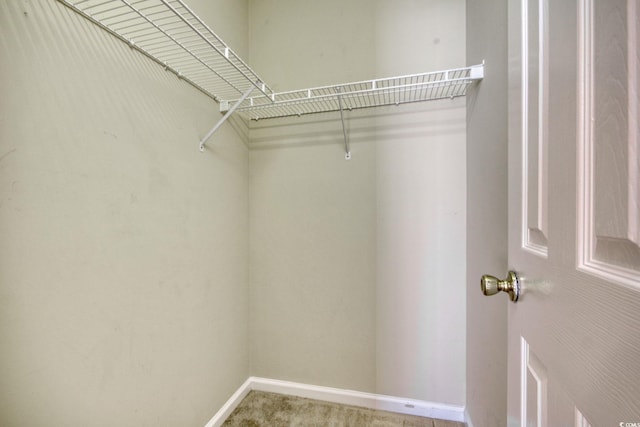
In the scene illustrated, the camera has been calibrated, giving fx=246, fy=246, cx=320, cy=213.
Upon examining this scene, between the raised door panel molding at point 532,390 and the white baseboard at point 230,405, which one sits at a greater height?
the raised door panel molding at point 532,390

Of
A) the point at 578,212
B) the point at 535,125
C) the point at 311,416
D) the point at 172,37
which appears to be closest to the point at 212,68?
the point at 172,37

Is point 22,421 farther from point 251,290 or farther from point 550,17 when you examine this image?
point 550,17

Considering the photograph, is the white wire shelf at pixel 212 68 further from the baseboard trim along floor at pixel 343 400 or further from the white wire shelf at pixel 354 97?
the baseboard trim along floor at pixel 343 400

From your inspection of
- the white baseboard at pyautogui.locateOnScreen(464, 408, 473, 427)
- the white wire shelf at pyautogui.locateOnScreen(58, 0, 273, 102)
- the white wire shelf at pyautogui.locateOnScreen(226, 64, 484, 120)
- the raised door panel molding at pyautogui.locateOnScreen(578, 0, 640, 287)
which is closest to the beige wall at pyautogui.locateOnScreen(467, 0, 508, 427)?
the white baseboard at pyautogui.locateOnScreen(464, 408, 473, 427)

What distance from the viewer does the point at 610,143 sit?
301 mm

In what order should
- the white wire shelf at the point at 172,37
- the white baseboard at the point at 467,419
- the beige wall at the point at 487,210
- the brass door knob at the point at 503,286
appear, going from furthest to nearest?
the white baseboard at the point at 467,419 < the beige wall at the point at 487,210 < the white wire shelf at the point at 172,37 < the brass door knob at the point at 503,286

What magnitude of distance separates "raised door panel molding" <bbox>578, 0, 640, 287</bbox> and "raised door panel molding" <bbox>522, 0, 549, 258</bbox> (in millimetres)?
112

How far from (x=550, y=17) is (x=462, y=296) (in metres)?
1.19

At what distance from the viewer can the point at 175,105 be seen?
101 cm

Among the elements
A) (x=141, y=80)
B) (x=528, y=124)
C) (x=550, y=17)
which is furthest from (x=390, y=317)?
(x=141, y=80)

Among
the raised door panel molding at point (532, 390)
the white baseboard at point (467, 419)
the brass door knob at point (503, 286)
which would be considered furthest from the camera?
the white baseboard at point (467, 419)

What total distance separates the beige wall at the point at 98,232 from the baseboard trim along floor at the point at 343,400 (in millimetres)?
198

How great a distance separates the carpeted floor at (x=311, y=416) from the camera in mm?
1278

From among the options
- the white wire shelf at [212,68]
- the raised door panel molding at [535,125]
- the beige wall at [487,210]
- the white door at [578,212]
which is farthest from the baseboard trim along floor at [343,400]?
the white wire shelf at [212,68]
